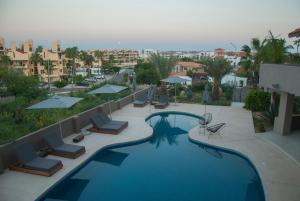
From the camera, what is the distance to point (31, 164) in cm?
848

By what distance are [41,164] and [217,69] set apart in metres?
16.6

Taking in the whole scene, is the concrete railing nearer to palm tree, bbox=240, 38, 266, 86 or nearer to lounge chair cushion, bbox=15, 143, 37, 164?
lounge chair cushion, bbox=15, 143, 37, 164

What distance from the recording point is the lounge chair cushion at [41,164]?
8.30 metres

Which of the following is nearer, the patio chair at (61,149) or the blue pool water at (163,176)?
the blue pool water at (163,176)

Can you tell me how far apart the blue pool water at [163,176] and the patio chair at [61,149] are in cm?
61

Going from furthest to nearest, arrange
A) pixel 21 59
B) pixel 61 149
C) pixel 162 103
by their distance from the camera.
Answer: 1. pixel 21 59
2. pixel 162 103
3. pixel 61 149

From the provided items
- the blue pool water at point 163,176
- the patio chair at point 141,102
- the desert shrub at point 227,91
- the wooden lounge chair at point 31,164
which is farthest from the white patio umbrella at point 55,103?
the desert shrub at point 227,91

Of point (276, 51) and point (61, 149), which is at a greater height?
point (276, 51)

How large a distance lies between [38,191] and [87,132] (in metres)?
5.53

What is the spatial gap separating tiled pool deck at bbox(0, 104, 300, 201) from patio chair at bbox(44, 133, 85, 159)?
26cm

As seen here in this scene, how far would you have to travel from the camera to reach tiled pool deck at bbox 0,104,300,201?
285 inches

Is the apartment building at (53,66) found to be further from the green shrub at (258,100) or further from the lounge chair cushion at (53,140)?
the lounge chair cushion at (53,140)

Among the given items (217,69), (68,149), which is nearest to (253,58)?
(217,69)

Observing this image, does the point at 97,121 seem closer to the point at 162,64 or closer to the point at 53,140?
the point at 53,140
